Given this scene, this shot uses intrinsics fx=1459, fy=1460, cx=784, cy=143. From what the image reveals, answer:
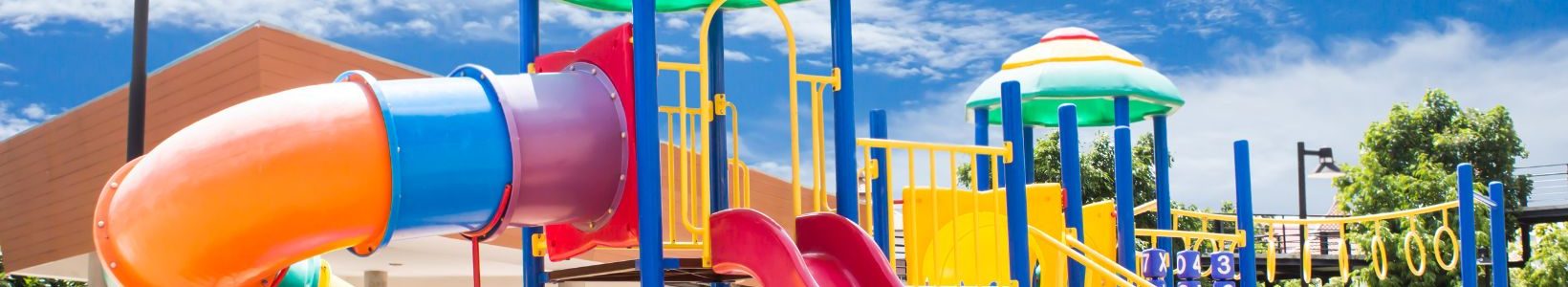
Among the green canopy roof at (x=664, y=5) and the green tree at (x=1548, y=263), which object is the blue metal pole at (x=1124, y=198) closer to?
the green canopy roof at (x=664, y=5)

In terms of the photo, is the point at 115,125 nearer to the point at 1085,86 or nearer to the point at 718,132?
the point at 1085,86

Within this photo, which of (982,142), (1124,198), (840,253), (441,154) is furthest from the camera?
(982,142)

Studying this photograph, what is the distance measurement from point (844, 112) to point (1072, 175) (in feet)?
9.80

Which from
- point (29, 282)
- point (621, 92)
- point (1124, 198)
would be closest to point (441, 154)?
point (621, 92)

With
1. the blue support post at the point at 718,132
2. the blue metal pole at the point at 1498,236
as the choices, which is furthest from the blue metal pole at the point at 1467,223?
the blue support post at the point at 718,132

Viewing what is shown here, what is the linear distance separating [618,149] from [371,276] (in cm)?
1590

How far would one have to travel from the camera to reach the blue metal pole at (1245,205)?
37.7 ft

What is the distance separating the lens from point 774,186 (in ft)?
76.4

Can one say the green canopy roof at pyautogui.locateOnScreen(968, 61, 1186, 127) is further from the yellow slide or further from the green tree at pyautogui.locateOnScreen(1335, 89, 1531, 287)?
the green tree at pyautogui.locateOnScreen(1335, 89, 1531, 287)

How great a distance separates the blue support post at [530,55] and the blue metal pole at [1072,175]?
10.1ft

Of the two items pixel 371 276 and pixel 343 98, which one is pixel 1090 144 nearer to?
pixel 371 276

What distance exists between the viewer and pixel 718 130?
7195mm

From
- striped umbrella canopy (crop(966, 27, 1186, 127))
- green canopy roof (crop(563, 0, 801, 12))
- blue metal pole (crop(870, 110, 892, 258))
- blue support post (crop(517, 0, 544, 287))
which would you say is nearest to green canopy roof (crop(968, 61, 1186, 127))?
striped umbrella canopy (crop(966, 27, 1186, 127))

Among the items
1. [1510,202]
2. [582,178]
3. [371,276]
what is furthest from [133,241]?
[1510,202]
